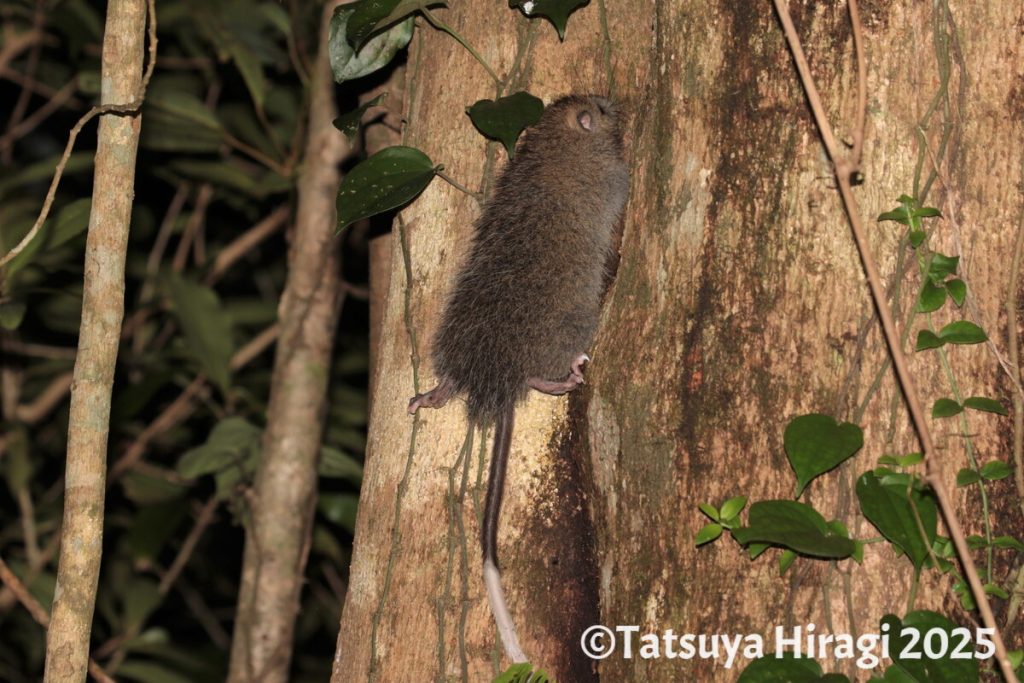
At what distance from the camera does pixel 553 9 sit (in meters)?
2.69

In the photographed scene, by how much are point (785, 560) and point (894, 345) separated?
19.9 inches

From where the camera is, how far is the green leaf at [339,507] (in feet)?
16.9

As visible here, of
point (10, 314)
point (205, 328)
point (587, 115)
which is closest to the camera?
point (587, 115)

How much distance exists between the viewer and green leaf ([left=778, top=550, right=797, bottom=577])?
2.21m

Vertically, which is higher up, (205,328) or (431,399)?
(205,328)

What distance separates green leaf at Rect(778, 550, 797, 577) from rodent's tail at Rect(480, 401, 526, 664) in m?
0.65

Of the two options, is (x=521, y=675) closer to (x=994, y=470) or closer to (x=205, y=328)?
(x=994, y=470)

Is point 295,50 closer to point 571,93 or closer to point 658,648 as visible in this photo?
point 571,93

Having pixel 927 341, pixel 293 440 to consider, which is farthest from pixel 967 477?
pixel 293 440

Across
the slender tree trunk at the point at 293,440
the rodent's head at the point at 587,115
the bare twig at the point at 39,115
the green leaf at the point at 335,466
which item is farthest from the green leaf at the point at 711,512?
the bare twig at the point at 39,115

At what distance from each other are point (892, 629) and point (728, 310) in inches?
29.8

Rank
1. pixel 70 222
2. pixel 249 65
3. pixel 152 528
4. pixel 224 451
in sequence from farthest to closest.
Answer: pixel 249 65
pixel 152 528
pixel 224 451
pixel 70 222

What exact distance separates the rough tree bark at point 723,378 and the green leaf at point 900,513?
5 cm

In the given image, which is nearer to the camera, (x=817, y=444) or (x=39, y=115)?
(x=817, y=444)
